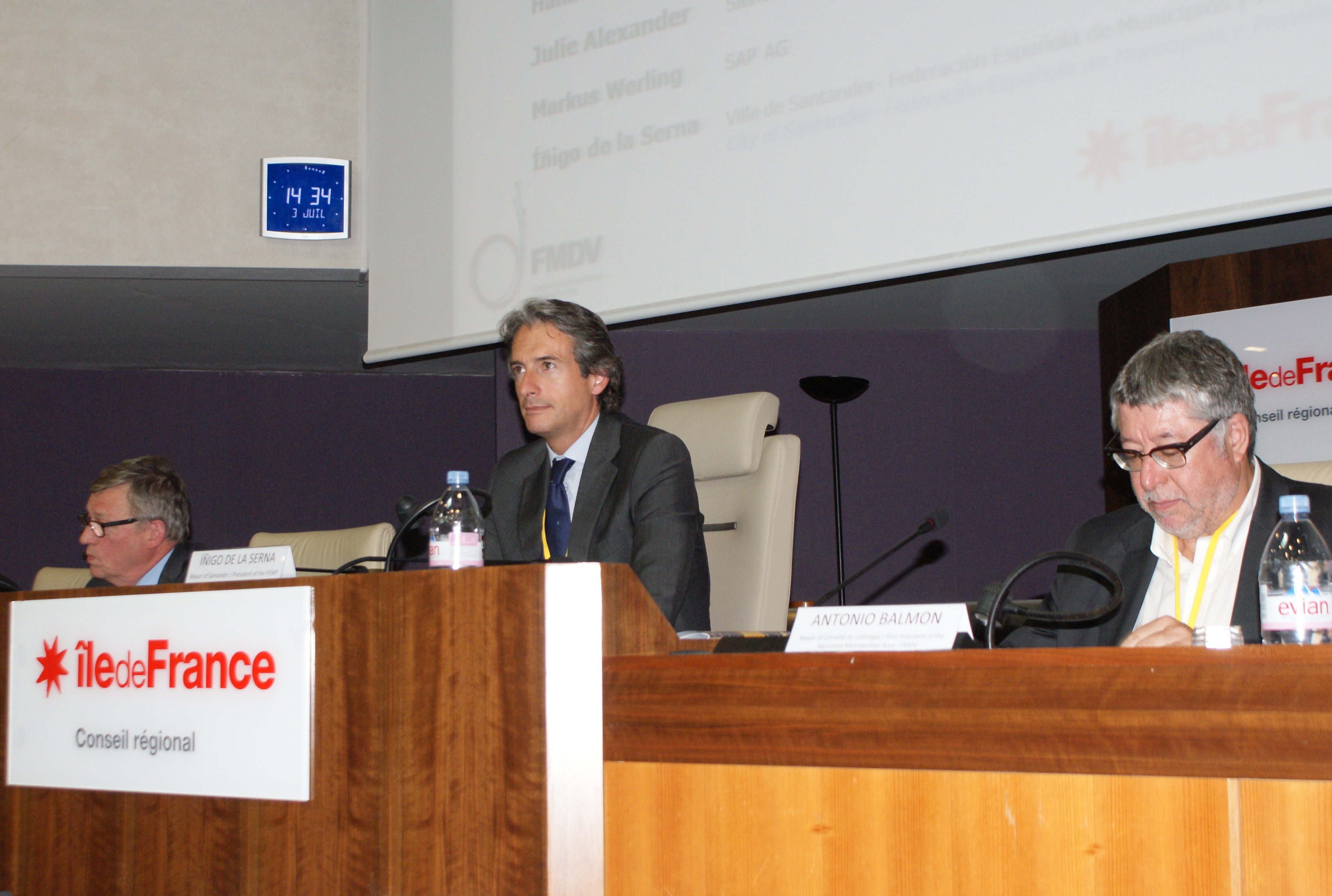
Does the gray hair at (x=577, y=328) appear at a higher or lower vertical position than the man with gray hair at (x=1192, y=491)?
higher

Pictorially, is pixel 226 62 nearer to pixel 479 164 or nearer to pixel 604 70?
pixel 479 164

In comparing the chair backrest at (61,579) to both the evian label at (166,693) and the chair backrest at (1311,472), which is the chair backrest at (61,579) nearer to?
the evian label at (166,693)

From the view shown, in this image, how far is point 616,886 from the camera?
1201mm

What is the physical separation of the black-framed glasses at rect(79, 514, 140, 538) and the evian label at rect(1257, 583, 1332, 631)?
2.35m

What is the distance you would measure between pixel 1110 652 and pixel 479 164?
301 centimetres

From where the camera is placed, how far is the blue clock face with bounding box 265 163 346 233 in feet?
12.8

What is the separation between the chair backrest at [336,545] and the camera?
107 inches

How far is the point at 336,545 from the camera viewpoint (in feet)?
9.30

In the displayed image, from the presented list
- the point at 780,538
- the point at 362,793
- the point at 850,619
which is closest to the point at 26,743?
the point at 362,793

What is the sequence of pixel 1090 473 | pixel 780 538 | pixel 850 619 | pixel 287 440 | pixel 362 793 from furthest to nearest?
1. pixel 287 440
2. pixel 1090 473
3. pixel 780 538
4. pixel 362 793
5. pixel 850 619

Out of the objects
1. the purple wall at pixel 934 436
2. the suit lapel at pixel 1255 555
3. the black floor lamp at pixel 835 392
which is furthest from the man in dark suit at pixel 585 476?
the purple wall at pixel 934 436

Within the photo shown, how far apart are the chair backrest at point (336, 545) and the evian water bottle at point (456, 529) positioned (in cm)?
104

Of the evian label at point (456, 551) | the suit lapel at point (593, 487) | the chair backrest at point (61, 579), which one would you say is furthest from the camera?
the chair backrest at point (61, 579)

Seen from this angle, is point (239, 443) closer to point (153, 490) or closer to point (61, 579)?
point (61, 579)
